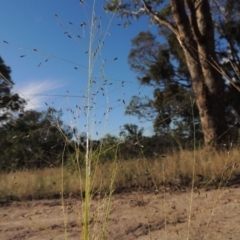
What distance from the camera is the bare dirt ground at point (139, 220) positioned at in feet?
8.02

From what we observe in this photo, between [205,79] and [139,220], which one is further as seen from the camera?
[205,79]

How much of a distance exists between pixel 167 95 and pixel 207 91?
1024 cm

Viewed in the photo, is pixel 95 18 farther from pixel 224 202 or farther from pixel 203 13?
pixel 203 13

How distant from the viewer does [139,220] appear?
3.00 metres

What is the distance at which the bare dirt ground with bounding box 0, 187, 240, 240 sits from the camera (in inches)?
96.2

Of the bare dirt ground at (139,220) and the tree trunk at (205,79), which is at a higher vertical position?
the tree trunk at (205,79)

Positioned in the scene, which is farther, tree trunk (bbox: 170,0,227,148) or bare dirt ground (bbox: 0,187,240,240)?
tree trunk (bbox: 170,0,227,148)

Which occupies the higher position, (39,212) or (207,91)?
(207,91)

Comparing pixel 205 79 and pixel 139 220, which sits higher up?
pixel 205 79

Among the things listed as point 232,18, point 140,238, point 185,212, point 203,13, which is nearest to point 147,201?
point 185,212

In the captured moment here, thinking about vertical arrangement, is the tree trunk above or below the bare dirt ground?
above

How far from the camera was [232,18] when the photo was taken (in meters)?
15.2

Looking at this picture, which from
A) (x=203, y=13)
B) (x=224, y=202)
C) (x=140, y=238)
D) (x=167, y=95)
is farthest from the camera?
(x=167, y=95)

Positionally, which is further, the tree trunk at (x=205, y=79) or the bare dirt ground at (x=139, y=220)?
the tree trunk at (x=205, y=79)
